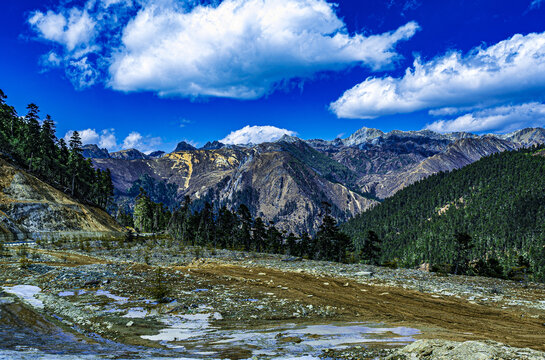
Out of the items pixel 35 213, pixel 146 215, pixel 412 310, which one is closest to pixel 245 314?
pixel 412 310

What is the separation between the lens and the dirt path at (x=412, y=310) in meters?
13.1

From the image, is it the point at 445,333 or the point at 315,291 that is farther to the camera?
the point at 315,291

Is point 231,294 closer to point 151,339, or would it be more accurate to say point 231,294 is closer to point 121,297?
point 121,297

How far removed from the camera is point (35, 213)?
196ft

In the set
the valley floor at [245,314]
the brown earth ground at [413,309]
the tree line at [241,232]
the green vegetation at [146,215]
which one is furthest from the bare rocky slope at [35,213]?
the brown earth ground at [413,309]

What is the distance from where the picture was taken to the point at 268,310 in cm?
1644

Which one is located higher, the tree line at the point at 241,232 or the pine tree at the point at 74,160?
the pine tree at the point at 74,160

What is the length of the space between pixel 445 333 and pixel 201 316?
11538mm

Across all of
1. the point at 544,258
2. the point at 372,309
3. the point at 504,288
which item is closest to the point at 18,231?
the point at 372,309

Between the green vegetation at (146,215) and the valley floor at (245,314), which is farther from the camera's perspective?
the green vegetation at (146,215)

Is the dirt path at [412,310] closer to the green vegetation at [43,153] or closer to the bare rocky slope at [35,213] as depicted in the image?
the bare rocky slope at [35,213]

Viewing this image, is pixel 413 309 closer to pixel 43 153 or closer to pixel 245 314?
pixel 245 314

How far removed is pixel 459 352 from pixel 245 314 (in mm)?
10334

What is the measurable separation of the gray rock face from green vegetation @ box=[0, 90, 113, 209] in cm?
9362
